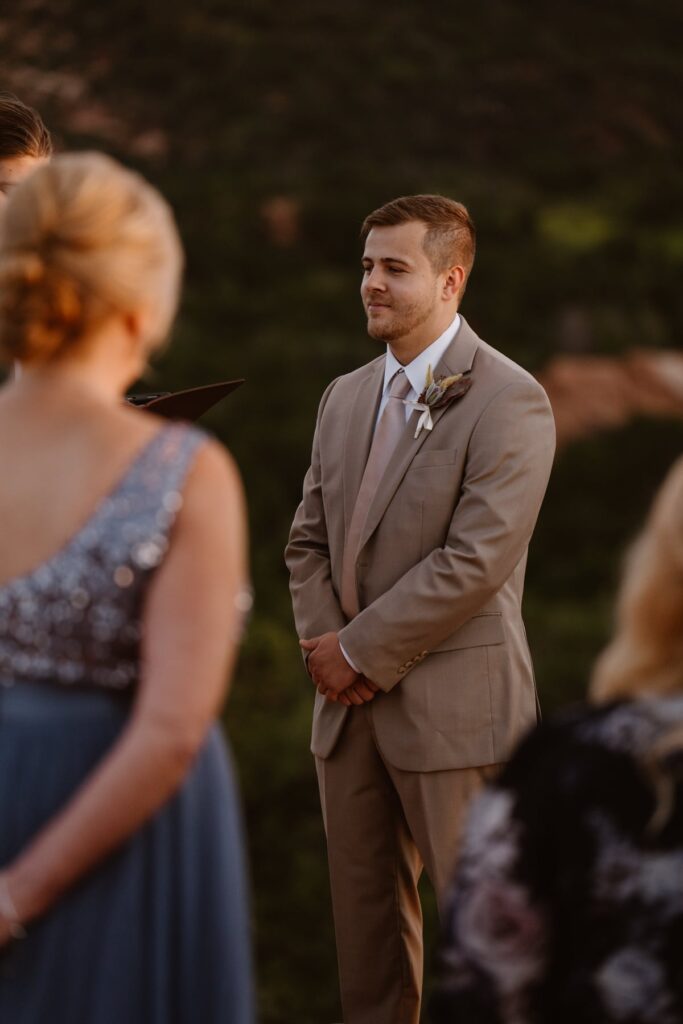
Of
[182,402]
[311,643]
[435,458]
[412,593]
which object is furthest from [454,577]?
[182,402]

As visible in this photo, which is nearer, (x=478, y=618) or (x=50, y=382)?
(x=50, y=382)

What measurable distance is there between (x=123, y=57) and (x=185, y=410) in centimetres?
734

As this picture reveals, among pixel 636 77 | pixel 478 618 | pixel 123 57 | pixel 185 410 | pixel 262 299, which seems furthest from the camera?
pixel 636 77

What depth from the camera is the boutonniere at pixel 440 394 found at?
3.13m

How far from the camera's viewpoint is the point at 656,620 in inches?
63.2

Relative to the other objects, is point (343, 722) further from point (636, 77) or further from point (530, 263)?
point (636, 77)

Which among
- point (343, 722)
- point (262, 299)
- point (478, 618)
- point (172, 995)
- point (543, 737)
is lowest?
point (262, 299)

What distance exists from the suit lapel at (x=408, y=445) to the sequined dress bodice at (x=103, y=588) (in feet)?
4.97

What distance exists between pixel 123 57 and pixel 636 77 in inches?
175

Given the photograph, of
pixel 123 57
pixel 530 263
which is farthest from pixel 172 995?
pixel 530 263

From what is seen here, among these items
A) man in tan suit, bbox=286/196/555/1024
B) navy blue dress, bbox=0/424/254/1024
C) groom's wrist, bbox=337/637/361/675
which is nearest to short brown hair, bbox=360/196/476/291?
man in tan suit, bbox=286/196/555/1024

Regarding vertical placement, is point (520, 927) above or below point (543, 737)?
below

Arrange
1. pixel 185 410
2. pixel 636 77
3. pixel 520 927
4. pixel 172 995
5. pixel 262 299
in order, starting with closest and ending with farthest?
pixel 520 927 → pixel 172 995 → pixel 185 410 → pixel 262 299 → pixel 636 77

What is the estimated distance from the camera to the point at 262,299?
10500 millimetres
